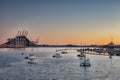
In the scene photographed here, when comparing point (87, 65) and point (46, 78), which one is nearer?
point (46, 78)

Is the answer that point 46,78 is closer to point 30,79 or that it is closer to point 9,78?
point 30,79

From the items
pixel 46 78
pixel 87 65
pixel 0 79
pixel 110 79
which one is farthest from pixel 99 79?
pixel 87 65

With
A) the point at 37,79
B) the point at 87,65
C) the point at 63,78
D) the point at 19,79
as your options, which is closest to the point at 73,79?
the point at 63,78

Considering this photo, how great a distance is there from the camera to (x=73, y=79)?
44.1 metres

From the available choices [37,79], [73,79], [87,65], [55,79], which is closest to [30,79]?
[37,79]

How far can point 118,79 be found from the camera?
44.2 metres

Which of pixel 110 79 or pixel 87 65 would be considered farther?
pixel 87 65

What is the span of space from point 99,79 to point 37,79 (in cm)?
1024

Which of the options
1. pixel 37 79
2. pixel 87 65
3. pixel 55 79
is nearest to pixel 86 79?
pixel 55 79

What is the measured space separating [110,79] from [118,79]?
1417 mm

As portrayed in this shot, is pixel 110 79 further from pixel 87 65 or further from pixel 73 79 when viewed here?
pixel 87 65

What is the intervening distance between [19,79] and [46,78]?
14.8 ft

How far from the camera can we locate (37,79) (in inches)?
1746

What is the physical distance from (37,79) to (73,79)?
19.6 feet
